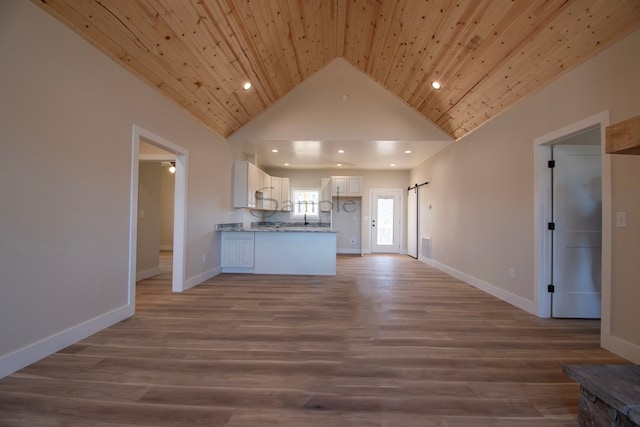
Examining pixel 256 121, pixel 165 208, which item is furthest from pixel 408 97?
pixel 165 208

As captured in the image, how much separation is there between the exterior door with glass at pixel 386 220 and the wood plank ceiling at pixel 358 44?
369cm

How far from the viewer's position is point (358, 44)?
4.33 m

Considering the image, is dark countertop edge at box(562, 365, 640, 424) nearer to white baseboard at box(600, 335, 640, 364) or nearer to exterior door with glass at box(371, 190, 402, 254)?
white baseboard at box(600, 335, 640, 364)

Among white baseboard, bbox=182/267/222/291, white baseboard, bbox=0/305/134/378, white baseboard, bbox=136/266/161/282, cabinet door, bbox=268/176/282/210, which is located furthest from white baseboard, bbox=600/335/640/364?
cabinet door, bbox=268/176/282/210

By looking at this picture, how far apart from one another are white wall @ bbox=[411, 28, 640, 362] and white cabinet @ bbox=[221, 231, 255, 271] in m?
3.93

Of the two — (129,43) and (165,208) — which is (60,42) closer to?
(129,43)

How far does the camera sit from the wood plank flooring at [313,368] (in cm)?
152

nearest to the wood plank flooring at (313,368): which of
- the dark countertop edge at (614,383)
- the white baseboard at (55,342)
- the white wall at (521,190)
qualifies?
the white baseboard at (55,342)

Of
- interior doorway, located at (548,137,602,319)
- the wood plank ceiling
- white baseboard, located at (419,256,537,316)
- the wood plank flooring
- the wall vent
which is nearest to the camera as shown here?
the wood plank flooring

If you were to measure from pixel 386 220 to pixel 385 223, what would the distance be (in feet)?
0.32

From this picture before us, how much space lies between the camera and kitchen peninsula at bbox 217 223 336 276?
17.3ft

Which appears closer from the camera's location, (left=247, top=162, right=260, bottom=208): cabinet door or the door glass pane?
(left=247, top=162, right=260, bottom=208): cabinet door

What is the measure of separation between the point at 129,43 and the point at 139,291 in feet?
10.5

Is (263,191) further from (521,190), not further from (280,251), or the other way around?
(521,190)
